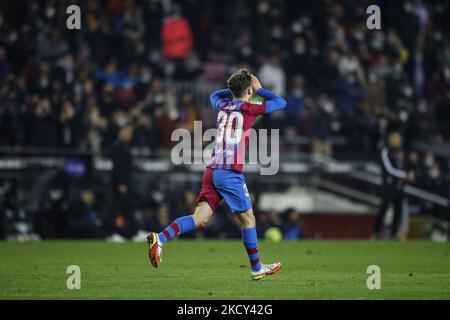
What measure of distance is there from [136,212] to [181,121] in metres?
3.58

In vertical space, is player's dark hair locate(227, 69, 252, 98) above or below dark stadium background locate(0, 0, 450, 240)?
above

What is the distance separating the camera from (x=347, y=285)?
11875 millimetres

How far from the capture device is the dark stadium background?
23047 mm

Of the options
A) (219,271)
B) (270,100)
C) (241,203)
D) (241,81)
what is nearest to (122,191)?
(219,271)

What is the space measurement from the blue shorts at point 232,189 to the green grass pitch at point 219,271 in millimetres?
875

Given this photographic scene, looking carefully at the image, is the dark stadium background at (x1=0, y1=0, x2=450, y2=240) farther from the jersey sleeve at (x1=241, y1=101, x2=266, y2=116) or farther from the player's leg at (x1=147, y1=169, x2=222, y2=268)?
the jersey sleeve at (x1=241, y1=101, x2=266, y2=116)

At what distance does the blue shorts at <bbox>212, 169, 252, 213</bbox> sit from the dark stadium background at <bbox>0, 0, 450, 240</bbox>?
9816mm

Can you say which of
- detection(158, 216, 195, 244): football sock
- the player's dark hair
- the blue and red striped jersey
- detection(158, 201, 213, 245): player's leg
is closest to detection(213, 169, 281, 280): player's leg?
the blue and red striped jersey

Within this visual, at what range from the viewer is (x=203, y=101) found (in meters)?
27.9

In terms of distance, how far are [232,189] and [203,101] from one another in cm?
1577
